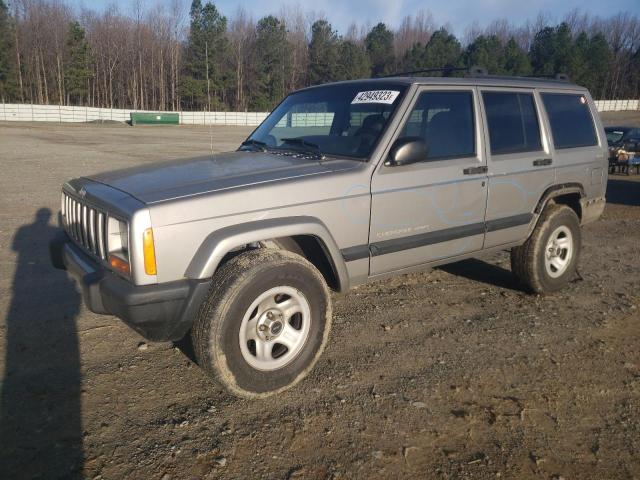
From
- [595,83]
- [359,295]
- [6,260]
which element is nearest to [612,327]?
[359,295]

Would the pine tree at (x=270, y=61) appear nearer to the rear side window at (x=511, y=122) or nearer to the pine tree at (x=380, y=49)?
the pine tree at (x=380, y=49)

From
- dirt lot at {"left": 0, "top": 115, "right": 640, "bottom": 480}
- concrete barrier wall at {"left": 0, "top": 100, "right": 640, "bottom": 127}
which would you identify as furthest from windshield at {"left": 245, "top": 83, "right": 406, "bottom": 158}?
concrete barrier wall at {"left": 0, "top": 100, "right": 640, "bottom": 127}

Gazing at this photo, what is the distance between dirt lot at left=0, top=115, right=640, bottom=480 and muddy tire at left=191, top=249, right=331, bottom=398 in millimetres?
179

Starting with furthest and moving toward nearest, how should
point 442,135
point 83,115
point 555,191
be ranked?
point 83,115
point 555,191
point 442,135

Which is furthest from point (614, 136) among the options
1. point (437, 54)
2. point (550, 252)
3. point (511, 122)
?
point (437, 54)

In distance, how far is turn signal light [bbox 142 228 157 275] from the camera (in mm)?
2598

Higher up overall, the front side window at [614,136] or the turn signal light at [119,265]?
the front side window at [614,136]

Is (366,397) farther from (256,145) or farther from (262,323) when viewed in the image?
(256,145)

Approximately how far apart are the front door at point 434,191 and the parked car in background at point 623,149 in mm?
12769

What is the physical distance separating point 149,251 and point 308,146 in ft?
5.33

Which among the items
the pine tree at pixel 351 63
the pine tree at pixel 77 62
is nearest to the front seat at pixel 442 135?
the pine tree at pixel 77 62

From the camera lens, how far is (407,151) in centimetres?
334

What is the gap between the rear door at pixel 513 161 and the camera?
409cm

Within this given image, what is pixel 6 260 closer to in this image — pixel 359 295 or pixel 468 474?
pixel 359 295
